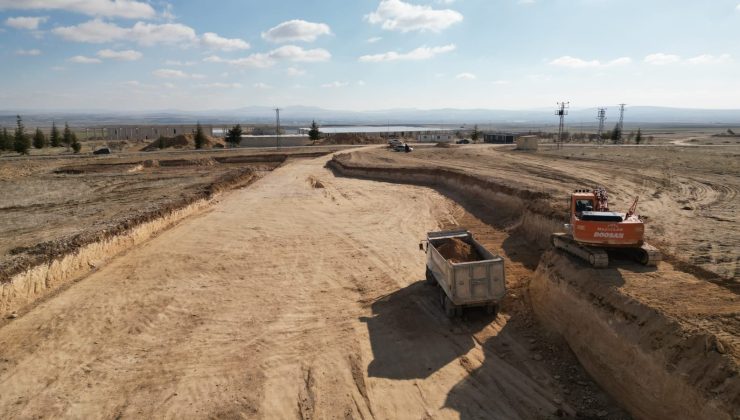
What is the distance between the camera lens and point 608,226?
11039 millimetres

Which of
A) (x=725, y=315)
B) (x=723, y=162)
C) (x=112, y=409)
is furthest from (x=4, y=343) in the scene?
(x=723, y=162)

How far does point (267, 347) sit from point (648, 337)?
8361 millimetres

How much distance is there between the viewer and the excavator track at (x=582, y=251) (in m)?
11.2

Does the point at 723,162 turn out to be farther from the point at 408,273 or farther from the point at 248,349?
the point at 248,349

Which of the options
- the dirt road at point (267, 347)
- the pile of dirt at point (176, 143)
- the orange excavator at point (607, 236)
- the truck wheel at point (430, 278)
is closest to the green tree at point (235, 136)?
the pile of dirt at point (176, 143)

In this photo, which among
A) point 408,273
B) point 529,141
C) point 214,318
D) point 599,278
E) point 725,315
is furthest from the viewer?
point 529,141

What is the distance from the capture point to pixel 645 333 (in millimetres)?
8562

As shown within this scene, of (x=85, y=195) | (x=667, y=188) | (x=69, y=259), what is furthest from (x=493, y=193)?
(x=85, y=195)

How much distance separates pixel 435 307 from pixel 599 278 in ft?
14.7

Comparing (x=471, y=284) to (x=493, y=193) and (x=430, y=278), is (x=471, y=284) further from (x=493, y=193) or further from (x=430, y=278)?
(x=493, y=193)

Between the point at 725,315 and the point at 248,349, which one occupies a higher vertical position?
the point at 725,315

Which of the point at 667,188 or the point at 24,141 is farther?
the point at 24,141

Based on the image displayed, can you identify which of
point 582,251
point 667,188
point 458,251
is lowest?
point 458,251

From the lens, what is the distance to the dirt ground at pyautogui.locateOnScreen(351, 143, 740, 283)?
45.6ft
